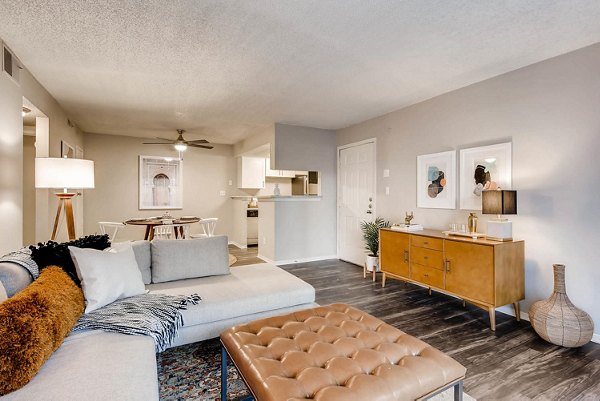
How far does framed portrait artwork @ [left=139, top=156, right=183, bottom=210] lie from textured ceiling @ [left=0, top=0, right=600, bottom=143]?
8.70 ft

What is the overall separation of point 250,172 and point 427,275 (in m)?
4.78

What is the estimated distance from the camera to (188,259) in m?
2.53

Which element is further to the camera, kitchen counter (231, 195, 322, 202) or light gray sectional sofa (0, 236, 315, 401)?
kitchen counter (231, 195, 322, 202)

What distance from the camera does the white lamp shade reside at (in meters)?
2.49

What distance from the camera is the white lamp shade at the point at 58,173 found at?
2494mm

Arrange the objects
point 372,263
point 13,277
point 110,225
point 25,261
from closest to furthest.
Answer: point 13,277 < point 25,261 < point 372,263 < point 110,225

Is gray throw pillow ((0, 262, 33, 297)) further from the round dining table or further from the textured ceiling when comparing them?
the round dining table

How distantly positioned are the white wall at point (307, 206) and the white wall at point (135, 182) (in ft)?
6.40

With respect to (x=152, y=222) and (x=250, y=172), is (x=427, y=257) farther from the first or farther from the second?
(x=250, y=172)

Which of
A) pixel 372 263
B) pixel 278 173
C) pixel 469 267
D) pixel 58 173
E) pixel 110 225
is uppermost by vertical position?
pixel 278 173

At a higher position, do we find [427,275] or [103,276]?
[103,276]

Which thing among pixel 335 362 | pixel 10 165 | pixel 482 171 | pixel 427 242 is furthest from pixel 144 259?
pixel 482 171

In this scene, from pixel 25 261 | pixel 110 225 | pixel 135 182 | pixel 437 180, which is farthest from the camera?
pixel 135 182

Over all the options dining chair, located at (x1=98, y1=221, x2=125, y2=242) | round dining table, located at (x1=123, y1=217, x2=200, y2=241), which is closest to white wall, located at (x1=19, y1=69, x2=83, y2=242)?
dining chair, located at (x1=98, y1=221, x2=125, y2=242)
